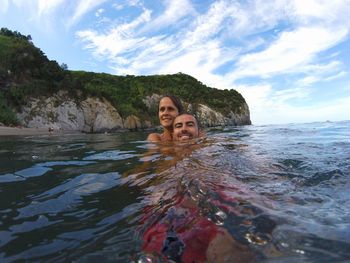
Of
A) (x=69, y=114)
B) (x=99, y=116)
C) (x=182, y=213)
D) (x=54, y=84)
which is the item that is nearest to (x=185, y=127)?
(x=182, y=213)

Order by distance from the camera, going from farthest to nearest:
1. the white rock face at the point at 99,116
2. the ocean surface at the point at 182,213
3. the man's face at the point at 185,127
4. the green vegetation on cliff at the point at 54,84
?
1. the white rock face at the point at 99,116
2. the green vegetation on cliff at the point at 54,84
3. the man's face at the point at 185,127
4. the ocean surface at the point at 182,213

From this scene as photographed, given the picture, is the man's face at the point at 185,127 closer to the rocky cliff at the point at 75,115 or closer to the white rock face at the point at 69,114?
the rocky cliff at the point at 75,115

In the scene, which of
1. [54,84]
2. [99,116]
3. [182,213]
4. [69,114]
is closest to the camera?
→ [182,213]

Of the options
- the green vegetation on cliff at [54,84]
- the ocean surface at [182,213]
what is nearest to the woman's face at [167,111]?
the ocean surface at [182,213]

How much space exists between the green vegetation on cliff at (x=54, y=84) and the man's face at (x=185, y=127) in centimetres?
2518

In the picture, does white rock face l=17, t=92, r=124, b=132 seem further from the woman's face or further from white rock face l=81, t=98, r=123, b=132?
the woman's face

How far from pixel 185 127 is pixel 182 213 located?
4.88 m

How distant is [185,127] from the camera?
773 centimetres

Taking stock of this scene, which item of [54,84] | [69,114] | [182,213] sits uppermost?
[54,84]

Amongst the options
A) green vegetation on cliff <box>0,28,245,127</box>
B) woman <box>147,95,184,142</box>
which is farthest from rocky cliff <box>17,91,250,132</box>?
woman <box>147,95,184,142</box>

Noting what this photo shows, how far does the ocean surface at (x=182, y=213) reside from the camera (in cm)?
224

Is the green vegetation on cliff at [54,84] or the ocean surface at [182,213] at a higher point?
the green vegetation on cliff at [54,84]

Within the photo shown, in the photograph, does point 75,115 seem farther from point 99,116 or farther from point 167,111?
point 167,111

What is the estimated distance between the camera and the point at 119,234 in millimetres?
2684
